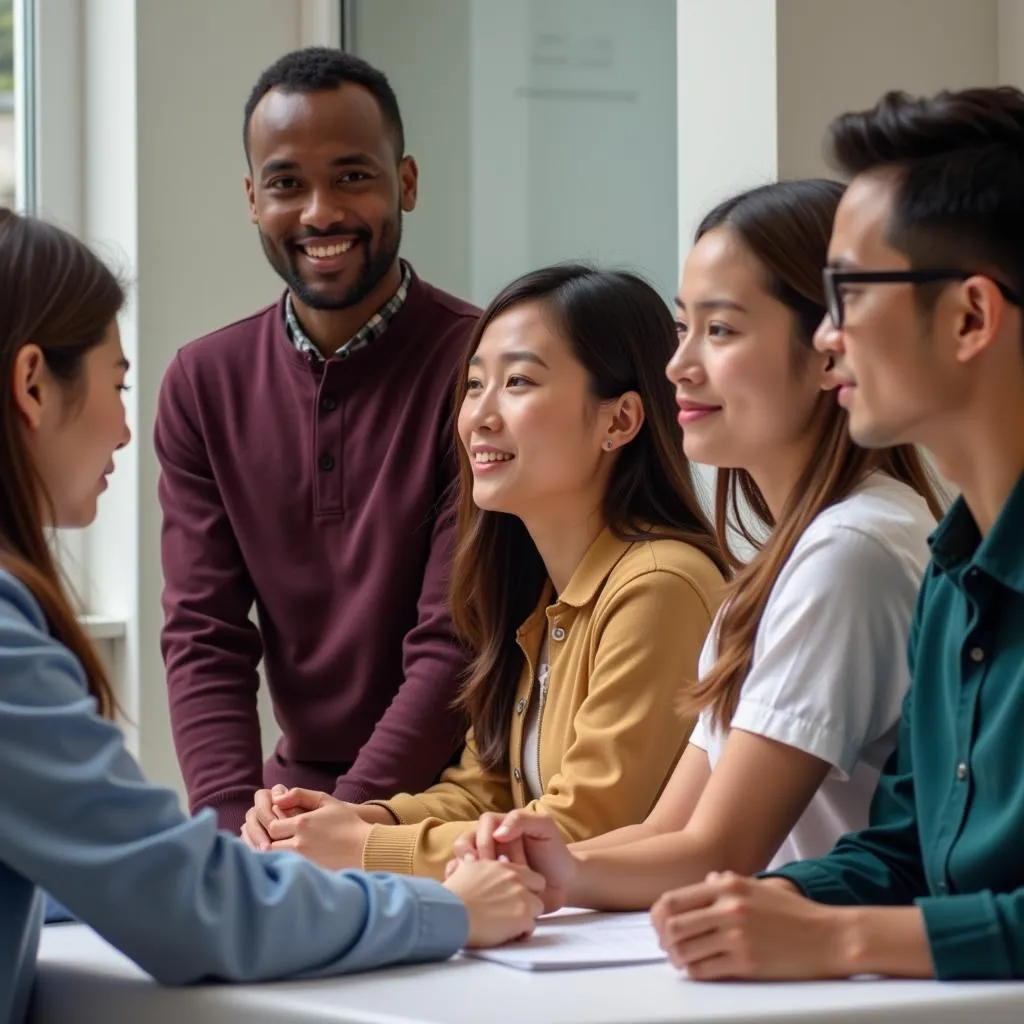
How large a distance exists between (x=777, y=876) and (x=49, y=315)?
76 centimetres

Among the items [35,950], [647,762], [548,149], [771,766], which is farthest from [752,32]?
[35,950]

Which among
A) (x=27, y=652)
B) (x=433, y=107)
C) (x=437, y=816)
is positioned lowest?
(x=437, y=816)

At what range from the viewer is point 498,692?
212 centimetres

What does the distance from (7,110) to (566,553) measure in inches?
84.9

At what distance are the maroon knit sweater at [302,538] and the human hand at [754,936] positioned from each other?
100 centimetres

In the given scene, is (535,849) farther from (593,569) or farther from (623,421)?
(623,421)

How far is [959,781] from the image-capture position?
134 cm

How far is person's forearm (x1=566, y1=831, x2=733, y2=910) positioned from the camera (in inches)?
61.9

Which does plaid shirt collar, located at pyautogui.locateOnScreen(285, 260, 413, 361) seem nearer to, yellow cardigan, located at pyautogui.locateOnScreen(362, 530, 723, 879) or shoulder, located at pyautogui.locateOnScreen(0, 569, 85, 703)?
yellow cardigan, located at pyautogui.locateOnScreen(362, 530, 723, 879)

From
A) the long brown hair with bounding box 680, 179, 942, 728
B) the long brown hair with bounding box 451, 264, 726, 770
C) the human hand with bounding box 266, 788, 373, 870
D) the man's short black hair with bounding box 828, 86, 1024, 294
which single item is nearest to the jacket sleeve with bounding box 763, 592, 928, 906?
the long brown hair with bounding box 680, 179, 942, 728

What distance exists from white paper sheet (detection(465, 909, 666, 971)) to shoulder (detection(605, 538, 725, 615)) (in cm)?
46

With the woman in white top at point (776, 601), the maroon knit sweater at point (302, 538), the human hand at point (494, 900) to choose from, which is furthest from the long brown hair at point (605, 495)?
the human hand at point (494, 900)

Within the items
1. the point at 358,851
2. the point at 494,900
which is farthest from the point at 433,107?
the point at 494,900

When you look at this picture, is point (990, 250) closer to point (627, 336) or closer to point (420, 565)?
point (627, 336)
